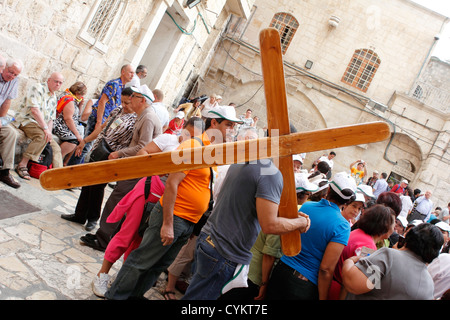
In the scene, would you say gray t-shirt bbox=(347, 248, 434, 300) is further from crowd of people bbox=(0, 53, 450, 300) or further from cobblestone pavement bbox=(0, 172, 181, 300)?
cobblestone pavement bbox=(0, 172, 181, 300)

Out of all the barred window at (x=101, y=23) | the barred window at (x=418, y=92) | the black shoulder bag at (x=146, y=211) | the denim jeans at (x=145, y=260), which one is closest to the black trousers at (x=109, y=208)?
the black shoulder bag at (x=146, y=211)

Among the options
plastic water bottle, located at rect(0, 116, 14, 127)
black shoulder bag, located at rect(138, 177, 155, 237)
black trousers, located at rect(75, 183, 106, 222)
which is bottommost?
black trousers, located at rect(75, 183, 106, 222)

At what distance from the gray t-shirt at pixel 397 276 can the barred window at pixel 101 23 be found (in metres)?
6.04

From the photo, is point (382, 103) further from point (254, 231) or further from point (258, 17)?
point (254, 231)

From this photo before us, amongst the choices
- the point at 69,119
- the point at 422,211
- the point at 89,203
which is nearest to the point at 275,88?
the point at 89,203

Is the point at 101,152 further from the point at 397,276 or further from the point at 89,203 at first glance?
the point at 397,276

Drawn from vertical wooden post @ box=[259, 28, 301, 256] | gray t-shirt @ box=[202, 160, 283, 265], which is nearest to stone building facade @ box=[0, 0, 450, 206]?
gray t-shirt @ box=[202, 160, 283, 265]

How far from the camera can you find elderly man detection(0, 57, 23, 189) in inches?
176

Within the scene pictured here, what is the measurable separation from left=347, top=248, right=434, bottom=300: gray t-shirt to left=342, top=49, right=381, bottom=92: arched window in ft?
59.0

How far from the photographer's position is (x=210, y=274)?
2.34 meters

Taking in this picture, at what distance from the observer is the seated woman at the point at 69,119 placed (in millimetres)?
5734

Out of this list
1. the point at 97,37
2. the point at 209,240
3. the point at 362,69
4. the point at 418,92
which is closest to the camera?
the point at 209,240

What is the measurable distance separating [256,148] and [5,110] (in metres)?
4.45

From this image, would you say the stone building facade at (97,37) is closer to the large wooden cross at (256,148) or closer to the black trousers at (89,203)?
the black trousers at (89,203)
